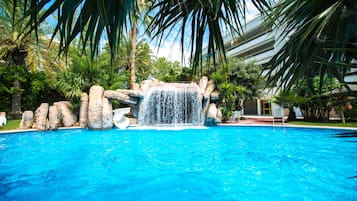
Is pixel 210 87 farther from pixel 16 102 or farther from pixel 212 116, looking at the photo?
pixel 16 102

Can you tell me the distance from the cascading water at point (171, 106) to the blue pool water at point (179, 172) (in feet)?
23.7

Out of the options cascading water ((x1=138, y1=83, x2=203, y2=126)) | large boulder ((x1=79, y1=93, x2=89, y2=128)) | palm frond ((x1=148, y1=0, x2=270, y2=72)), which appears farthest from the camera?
cascading water ((x1=138, y1=83, x2=203, y2=126))

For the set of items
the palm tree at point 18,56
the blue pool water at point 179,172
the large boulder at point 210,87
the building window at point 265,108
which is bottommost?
the blue pool water at point 179,172

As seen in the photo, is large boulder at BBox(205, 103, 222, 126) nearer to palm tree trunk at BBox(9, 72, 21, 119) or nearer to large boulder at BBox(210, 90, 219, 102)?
large boulder at BBox(210, 90, 219, 102)

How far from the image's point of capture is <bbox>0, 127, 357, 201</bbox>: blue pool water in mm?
3287

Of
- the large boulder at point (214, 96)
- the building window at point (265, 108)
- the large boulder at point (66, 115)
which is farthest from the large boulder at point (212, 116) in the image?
the building window at point (265, 108)

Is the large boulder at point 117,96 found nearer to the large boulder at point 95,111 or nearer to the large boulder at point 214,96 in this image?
the large boulder at point 95,111

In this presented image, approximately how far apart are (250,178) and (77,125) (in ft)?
38.6

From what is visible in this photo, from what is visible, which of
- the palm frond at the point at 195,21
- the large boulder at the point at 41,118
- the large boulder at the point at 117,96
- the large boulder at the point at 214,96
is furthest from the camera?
the large boulder at the point at 214,96

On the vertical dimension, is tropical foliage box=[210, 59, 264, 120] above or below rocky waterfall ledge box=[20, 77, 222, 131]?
above

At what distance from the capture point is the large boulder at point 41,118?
34.8 ft

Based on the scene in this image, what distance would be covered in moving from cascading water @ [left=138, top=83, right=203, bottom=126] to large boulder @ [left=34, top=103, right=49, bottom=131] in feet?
18.6

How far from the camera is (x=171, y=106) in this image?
1427cm

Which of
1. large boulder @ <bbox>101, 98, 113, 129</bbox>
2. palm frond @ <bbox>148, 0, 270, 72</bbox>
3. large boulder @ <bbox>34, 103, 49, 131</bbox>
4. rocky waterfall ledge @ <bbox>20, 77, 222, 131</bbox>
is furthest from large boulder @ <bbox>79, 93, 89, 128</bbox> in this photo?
palm frond @ <bbox>148, 0, 270, 72</bbox>
